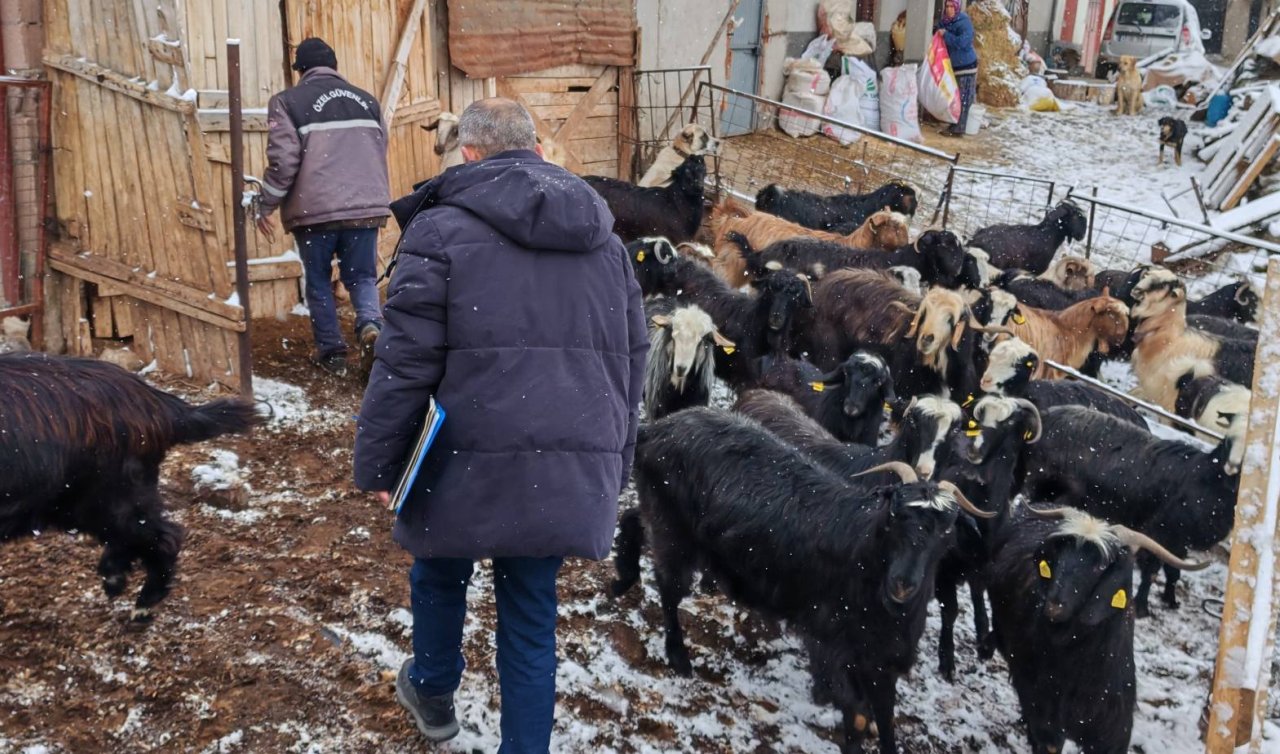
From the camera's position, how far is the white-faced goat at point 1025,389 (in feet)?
19.2

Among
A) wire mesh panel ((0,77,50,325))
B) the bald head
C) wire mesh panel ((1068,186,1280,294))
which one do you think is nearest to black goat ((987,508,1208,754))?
the bald head

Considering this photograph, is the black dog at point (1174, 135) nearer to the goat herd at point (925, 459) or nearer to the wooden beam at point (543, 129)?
the goat herd at point (925, 459)

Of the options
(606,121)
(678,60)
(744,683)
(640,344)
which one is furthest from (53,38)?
(678,60)

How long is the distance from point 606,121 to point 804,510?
782 cm

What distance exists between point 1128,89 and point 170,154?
58.3 feet

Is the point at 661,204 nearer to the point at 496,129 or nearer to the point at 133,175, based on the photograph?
the point at 133,175

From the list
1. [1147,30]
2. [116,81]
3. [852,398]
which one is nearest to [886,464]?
[852,398]

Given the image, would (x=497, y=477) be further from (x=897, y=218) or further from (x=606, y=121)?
(x=606, y=121)

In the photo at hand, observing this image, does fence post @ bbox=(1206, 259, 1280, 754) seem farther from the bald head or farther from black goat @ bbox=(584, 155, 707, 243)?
black goat @ bbox=(584, 155, 707, 243)

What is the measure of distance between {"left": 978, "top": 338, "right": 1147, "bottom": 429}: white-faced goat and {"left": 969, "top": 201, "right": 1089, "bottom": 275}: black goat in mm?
3925

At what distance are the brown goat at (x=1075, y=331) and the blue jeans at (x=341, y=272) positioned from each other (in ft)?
14.4

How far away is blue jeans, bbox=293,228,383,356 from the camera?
590cm

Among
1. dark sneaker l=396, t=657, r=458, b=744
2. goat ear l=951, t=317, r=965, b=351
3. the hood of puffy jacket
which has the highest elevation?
the hood of puffy jacket

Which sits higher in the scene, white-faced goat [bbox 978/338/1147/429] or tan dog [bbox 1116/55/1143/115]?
Answer: tan dog [bbox 1116/55/1143/115]
